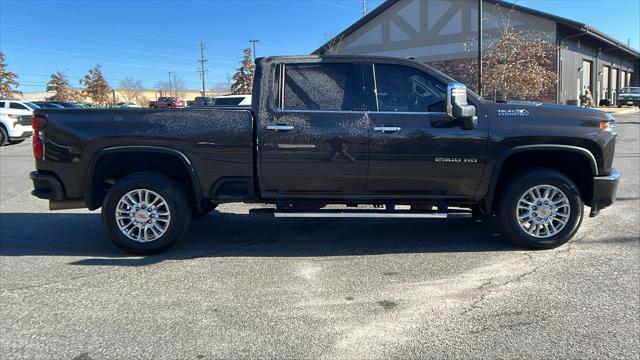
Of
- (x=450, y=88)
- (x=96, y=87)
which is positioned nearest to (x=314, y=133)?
(x=450, y=88)

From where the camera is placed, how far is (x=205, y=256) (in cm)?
525

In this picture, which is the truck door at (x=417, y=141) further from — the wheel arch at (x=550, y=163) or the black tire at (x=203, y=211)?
the black tire at (x=203, y=211)

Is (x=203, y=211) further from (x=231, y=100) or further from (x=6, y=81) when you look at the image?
(x=6, y=81)

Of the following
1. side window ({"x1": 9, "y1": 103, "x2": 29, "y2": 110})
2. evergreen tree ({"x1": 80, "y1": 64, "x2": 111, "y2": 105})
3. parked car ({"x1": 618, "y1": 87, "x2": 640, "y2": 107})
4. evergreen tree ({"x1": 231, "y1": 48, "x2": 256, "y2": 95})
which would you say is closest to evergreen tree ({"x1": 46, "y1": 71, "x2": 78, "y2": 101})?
evergreen tree ({"x1": 80, "y1": 64, "x2": 111, "y2": 105})

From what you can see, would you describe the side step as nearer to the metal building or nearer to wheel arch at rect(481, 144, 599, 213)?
wheel arch at rect(481, 144, 599, 213)

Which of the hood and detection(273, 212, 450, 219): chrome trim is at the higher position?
the hood

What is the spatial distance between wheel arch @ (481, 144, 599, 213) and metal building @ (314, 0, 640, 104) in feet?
88.3

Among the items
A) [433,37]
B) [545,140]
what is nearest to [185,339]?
[545,140]

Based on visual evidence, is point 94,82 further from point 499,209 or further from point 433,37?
point 499,209

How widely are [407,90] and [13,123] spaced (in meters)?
18.7

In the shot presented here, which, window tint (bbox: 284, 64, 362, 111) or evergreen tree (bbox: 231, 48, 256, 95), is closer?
window tint (bbox: 284, 64, 362, 111)

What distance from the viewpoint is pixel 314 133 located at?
500 cm

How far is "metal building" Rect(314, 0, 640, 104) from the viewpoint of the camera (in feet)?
110

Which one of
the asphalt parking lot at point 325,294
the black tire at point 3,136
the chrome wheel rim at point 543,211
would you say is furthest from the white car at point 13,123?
the chrome wheel rim at point 543,211
